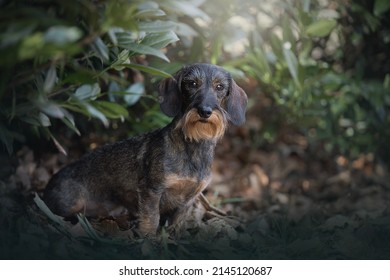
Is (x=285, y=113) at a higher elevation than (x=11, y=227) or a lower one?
lower

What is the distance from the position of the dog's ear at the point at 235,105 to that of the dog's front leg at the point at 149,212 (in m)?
0.81

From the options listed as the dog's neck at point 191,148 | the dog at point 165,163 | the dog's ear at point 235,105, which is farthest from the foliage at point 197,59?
the dog's ear at point 235,105

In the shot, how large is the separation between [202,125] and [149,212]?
82 centimetres

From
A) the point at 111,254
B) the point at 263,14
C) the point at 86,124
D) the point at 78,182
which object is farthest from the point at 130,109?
the point at 111,254

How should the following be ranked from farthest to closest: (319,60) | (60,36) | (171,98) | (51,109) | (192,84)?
1. (319,60)
2. (171,98)
3. (192,84)
4. (51,109)
5. (60,36)

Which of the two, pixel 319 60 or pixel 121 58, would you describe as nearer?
pixel 121 58

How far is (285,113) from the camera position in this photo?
23.2ft

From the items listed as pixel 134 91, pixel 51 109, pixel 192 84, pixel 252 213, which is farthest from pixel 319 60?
pixel 51 109

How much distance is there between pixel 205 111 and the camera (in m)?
4.20

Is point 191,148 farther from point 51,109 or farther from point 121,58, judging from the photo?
point 51,109

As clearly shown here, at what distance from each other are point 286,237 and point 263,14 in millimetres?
2688

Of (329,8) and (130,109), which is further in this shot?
(329,8)

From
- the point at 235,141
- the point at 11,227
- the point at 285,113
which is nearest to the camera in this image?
the point at 11,227

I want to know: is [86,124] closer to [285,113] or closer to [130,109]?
[130,109]
